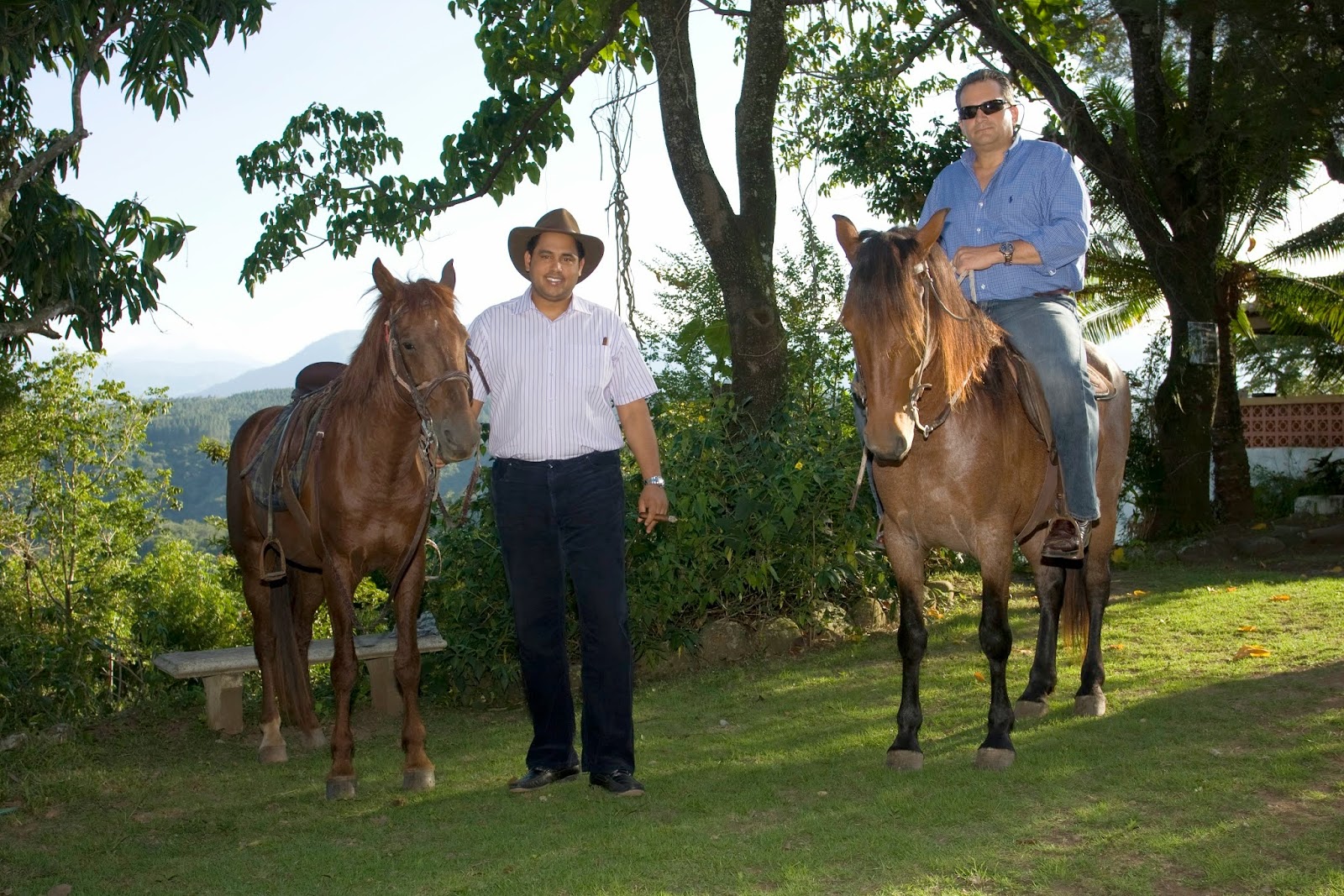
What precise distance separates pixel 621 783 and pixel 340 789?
4.32 feet

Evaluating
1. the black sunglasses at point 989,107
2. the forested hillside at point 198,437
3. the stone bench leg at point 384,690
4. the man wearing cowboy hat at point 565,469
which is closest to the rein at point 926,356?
the black sunglasses at point 989,107

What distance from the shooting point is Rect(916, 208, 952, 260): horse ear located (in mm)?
4445

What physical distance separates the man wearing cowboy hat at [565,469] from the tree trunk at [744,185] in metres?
4.09

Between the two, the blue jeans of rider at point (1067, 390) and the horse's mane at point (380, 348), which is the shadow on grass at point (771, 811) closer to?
the blue jeans of rider at point (1067, 390)

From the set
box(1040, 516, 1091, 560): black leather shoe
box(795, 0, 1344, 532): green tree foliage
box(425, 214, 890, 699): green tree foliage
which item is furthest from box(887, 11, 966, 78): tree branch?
box(1040, 516, 1091, 560): black leather shoe

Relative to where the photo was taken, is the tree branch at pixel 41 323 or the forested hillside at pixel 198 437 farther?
the forested hillside at pixel 198 437

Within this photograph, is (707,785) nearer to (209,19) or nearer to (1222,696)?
(1222,696)

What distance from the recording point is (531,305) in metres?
4.89

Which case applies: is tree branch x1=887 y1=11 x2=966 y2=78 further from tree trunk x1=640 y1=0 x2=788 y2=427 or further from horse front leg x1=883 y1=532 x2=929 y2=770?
horse front leg x1=883 y1=532 x2=929 y2=770

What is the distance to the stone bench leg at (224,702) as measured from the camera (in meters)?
6.60

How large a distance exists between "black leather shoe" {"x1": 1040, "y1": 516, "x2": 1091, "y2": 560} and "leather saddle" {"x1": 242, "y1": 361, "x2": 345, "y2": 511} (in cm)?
358

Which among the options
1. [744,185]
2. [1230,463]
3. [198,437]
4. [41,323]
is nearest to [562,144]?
[744,185]

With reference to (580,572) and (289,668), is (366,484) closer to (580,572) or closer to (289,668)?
(580,572)

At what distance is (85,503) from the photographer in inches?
412
